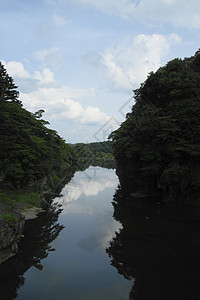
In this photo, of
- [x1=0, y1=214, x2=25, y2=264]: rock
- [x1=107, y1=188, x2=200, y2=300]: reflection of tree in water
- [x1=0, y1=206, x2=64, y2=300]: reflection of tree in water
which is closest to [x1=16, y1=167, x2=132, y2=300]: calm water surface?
[x1=0, y1=206, x2=64, y2=300]: reflection of tree in water

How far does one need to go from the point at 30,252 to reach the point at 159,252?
910 cm

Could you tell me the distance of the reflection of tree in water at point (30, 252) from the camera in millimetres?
11297

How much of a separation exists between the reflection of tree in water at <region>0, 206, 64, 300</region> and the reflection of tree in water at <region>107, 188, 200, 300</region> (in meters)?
5.13

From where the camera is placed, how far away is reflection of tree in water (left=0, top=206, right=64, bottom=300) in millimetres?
11297

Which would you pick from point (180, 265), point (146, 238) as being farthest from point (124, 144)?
point (180, 265)

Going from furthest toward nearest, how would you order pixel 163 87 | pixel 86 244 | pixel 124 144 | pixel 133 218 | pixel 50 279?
pixel 124 144 → pixel 163 87 → pixel 133 218 → pixel 86 244 → pixel 50 279

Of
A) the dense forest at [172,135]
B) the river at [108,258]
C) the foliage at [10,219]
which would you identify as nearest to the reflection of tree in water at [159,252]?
the river at [108,258]

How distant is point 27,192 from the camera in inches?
1013

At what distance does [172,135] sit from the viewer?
80.8 feet

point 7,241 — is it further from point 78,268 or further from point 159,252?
point 159,252

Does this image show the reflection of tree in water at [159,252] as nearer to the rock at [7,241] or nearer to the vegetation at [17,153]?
the rock at [7,241]

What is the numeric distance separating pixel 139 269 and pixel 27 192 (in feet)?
57.0

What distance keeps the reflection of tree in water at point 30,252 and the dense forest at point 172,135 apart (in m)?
13.4

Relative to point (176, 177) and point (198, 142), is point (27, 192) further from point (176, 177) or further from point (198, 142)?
point (198, 142)
